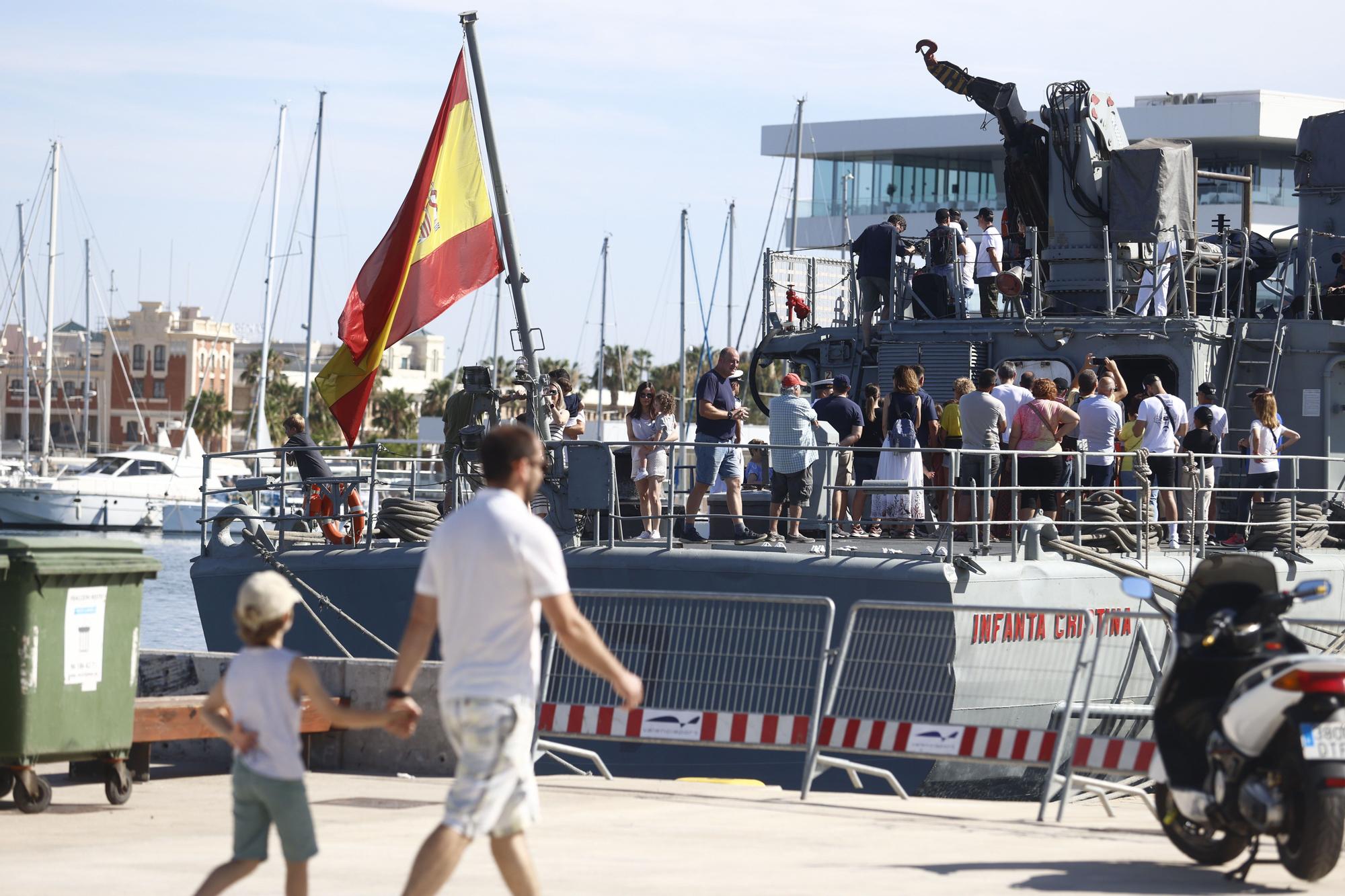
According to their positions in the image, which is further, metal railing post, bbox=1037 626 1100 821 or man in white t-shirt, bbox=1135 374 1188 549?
man in white t-shirt, bbox=1135 374 1188 549

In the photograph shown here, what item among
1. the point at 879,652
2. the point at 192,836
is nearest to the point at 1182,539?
the point at 879,652

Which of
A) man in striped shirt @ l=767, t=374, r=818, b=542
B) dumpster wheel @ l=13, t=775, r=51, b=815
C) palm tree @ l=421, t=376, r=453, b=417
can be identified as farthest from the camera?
palm tree @ l=421, t=376, r=453, b=417

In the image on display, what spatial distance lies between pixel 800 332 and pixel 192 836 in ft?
36.7

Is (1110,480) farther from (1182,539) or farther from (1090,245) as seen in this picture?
(1090,245)

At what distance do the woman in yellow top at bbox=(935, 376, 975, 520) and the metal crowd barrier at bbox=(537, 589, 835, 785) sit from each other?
198 inches

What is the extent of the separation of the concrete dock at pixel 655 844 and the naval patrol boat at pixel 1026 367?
1.07 metres

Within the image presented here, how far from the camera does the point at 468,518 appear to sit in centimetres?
541

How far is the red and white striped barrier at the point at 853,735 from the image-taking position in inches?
339

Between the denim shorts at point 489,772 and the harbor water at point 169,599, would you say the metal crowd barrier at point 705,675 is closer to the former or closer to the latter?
the denim shorts at point 489,772

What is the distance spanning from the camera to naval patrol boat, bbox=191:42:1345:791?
12117 millimetres

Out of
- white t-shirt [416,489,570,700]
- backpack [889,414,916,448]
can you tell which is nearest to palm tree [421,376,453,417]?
backpack [889,414,916,448]

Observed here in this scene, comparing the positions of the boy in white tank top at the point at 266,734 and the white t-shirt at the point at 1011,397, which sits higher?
the white t-shirt at the point at 1011,397

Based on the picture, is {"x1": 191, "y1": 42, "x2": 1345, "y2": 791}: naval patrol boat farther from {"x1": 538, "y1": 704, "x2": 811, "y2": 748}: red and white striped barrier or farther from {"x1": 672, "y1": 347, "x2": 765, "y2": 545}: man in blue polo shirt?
{"x1": 672, "y1": 347, "x2": 765, "y2": 545}: man in blue polo shirt

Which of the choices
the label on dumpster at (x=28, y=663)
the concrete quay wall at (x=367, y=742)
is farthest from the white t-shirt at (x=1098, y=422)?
the label on dumpster at (x=28, y=663)
